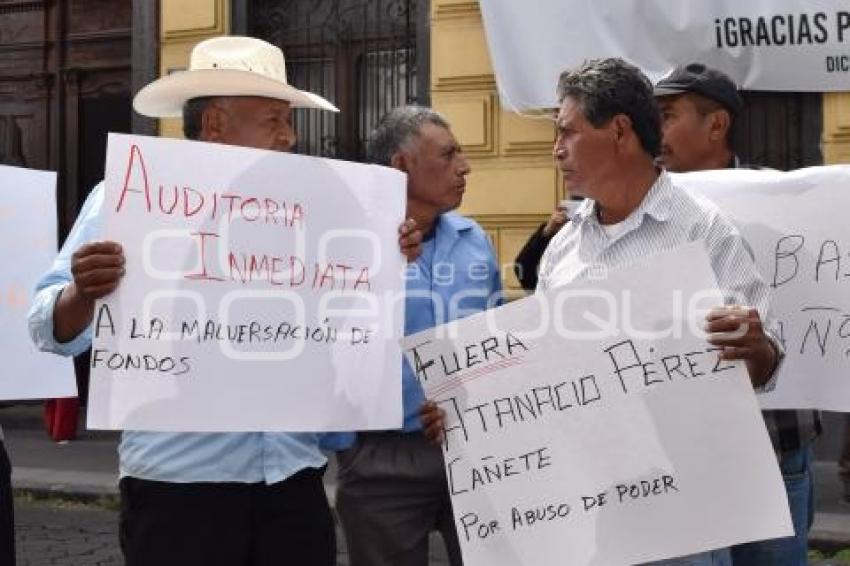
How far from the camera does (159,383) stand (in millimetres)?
2531

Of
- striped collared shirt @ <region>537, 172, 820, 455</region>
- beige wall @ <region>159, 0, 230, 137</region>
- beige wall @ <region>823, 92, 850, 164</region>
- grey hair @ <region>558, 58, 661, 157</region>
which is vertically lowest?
striped collared shirt @ <region>537, 172, 820, 455</region>

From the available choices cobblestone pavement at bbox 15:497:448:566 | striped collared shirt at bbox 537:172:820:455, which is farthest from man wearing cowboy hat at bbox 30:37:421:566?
cobblestone pavement at bbox 15:497:448:566

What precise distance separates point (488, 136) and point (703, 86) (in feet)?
18.8

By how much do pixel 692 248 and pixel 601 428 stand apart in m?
0.38

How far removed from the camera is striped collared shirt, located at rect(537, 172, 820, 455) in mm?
2434

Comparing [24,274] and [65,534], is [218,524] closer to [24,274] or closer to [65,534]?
[24,274]

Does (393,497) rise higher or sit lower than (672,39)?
lower

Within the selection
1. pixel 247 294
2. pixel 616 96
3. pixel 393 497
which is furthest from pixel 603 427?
pixel 393 497

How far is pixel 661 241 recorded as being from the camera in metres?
2.50

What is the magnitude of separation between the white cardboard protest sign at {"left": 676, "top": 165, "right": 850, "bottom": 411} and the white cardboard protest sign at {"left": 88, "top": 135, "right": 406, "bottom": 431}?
844mm

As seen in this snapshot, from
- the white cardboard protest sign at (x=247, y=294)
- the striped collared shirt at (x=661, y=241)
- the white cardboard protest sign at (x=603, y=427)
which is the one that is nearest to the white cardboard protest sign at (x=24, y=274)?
the white cardboard protest sign at (x=247, y=294)

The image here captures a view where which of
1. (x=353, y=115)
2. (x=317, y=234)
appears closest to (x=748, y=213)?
(x=317, y=234)

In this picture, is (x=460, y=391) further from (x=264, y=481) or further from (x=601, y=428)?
(x=264, y=481)

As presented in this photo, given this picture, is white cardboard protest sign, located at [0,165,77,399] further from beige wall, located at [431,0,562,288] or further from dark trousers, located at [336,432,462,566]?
beige wall, located at [431,0,562,288]
